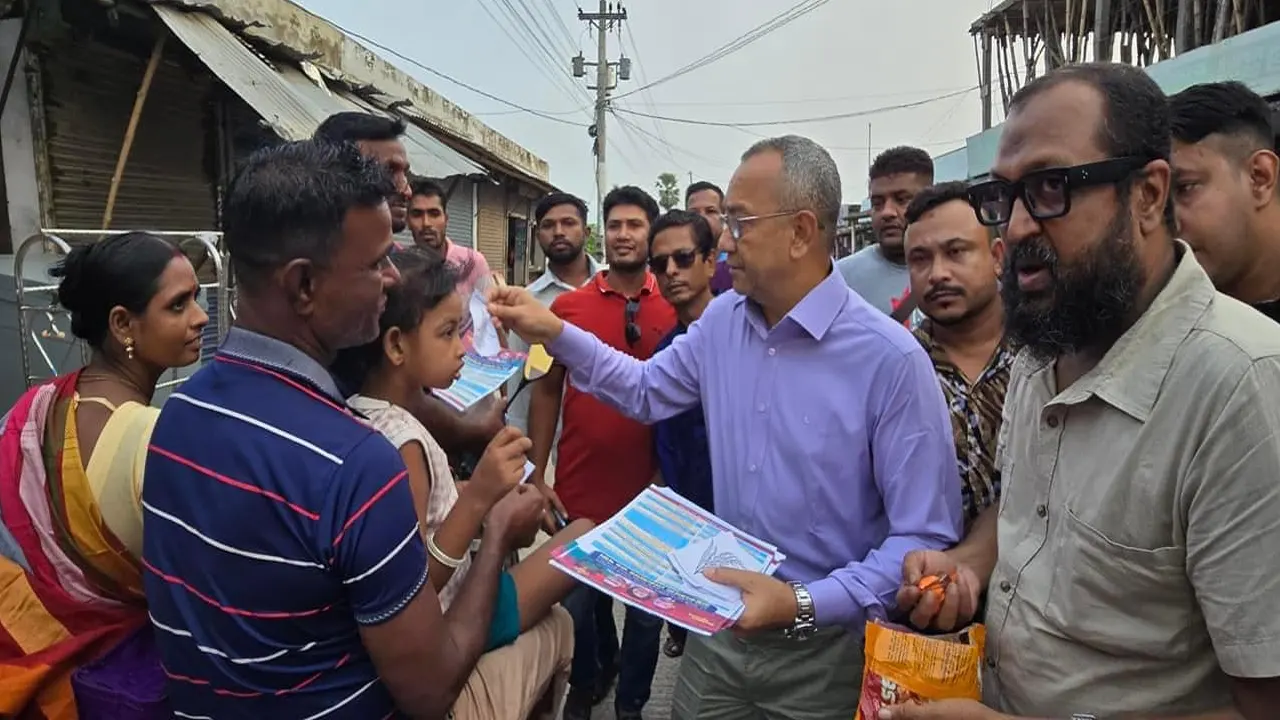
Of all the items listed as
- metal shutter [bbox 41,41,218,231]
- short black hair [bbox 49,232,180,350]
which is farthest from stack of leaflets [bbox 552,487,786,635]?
metal shutter [bbox 41,41,218,231]

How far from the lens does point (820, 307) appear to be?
6.55 ft

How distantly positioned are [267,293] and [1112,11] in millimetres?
13725

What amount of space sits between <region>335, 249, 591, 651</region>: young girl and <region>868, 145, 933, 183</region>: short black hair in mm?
2653

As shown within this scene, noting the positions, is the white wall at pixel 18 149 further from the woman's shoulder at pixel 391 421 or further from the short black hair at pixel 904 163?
the short black hair at pixel 904 163

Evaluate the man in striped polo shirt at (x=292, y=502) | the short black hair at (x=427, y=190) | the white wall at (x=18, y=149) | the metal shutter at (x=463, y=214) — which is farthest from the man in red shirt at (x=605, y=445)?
the metal shutter at (x=463, y=214)

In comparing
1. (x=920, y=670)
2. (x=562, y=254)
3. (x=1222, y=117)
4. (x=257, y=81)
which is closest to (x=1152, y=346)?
(x=920, y=670)

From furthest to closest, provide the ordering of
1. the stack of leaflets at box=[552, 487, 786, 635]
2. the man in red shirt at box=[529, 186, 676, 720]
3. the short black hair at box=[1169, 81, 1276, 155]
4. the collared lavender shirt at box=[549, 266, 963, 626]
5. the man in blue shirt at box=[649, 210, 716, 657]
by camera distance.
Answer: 1. the man in red shirt at box=[529, 186, 676, 720]
2. the man in blue shirt at box=[649, 210, 716, 657]
3. the short black hair at box=[1169, 81, 1276, 155]
4. the collared lavender shirt at box=[549, 266, 963, 626]
5. the stack of leaflets at box=[552, 487, 786, 635]

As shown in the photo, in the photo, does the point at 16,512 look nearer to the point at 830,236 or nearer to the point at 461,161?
the point at 830,236

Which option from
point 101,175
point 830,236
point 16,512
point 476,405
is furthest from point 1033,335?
point 101,175

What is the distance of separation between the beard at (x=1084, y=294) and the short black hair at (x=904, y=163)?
107 inches

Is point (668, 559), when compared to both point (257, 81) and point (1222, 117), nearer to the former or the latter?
point (1222, 117)

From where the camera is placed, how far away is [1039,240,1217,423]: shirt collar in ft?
4.02

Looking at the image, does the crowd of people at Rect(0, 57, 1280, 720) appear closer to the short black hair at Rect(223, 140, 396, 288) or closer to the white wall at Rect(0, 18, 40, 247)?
the short black hair at Rect(223, 140, 396, 288)

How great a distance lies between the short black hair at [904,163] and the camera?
13.0 feet
